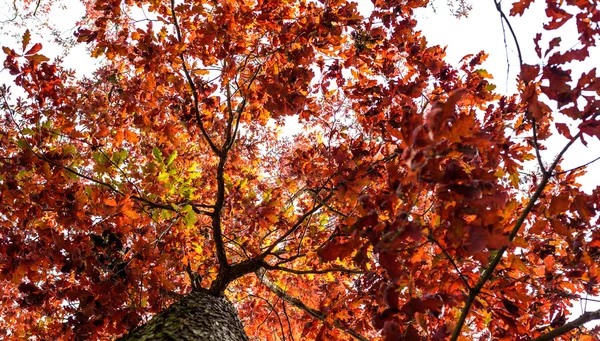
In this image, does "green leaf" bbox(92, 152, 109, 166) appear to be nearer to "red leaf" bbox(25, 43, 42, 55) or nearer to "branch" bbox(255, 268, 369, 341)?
"red leaf" bbox(25, 43, 42, 55)

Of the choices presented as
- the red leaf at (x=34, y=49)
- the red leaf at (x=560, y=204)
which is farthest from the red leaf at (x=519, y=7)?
the red leaf at (x=34, y=49)

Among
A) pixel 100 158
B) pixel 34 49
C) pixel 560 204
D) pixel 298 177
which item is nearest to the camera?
pixel 560 204

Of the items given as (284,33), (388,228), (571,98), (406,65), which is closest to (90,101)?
(284,33)

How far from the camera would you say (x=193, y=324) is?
225 cm

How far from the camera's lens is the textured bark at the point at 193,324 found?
2105 millimetres

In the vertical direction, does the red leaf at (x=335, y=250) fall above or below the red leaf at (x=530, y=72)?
below

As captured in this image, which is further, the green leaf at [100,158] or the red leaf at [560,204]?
the green leaf at [100,158]

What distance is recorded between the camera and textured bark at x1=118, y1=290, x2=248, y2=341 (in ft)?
6.91

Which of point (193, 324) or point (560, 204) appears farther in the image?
point (193, 324)

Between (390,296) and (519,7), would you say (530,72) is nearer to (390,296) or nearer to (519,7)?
(519,7)

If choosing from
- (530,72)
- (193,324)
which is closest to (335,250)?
(530,72)

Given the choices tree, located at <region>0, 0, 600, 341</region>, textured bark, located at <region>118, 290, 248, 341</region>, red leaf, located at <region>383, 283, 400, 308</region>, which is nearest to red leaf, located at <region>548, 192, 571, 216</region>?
tree, located at <region>0, 0, 600, 341</region>

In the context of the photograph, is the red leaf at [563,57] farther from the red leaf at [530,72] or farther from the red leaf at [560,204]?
the red leaf at [560,204]

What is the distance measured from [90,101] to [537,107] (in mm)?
4144
